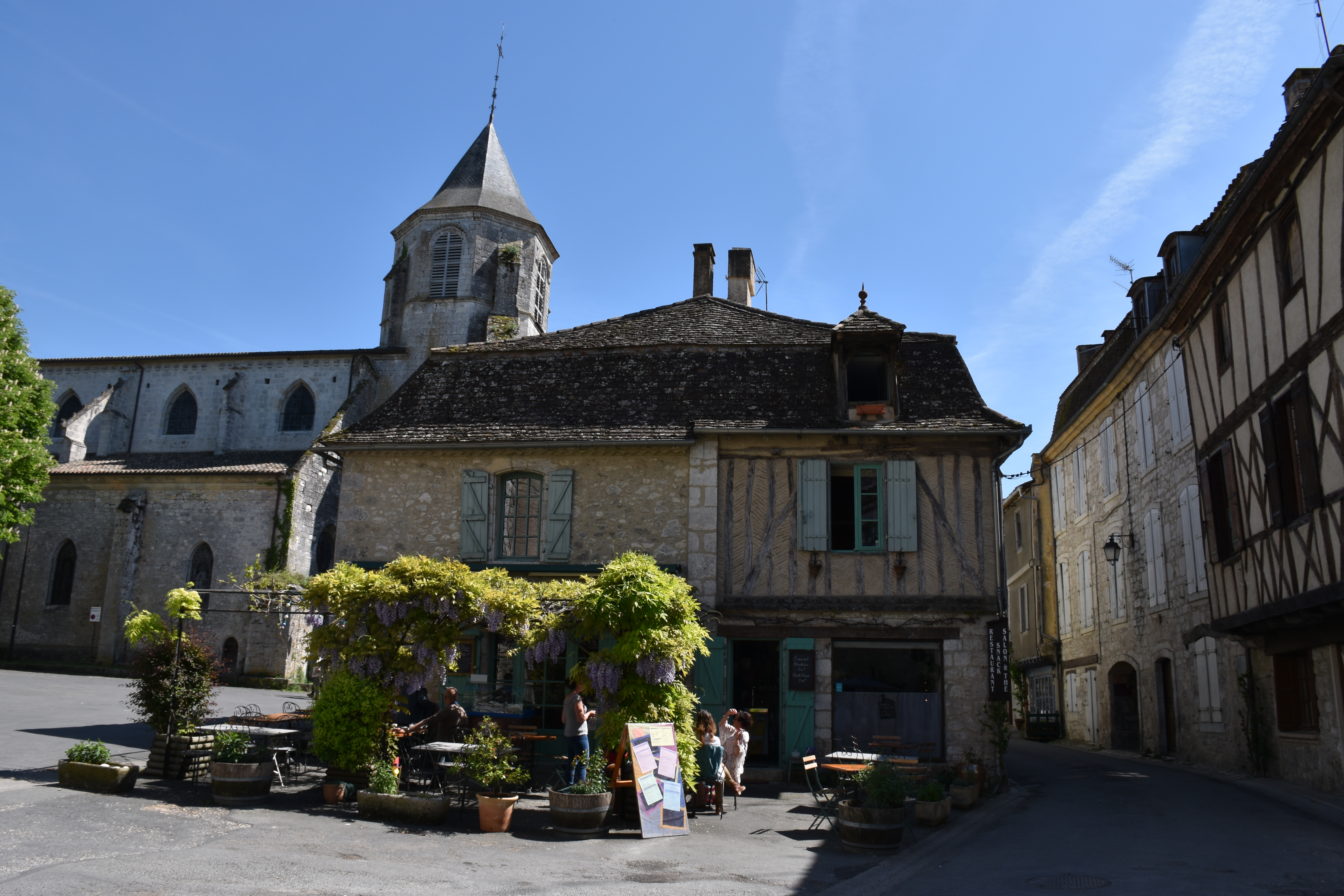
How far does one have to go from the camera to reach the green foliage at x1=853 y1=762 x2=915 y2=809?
810 centimetres

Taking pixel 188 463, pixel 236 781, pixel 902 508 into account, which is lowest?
pixel 236 781

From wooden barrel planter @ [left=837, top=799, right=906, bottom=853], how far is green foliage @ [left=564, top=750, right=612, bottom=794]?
2.12 meters

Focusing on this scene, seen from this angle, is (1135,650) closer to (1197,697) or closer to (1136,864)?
(1197,697)

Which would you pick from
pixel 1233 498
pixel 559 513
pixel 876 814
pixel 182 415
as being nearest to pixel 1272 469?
pixel 1233 498

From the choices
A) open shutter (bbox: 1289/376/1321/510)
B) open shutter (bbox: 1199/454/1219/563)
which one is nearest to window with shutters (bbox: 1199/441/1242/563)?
open shutter (bbox: 1199/454/1219/563)

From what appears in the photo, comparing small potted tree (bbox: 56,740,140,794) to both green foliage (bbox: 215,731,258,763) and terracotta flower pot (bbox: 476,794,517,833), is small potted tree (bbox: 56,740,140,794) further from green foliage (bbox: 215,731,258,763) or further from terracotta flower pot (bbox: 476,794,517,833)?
terracotta flower pot (bbox: 476,794,517,833)

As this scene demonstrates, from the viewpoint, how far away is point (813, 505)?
1246cm

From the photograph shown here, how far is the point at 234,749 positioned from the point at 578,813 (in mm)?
3318

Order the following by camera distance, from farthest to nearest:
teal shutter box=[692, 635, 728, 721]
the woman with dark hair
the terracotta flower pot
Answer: teal shutter box=[692, 635, 728, 721] → the woman with dark hair → the terracotta flower pot

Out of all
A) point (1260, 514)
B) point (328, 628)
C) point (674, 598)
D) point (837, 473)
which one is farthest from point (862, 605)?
point (328, 628)

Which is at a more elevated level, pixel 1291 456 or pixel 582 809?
pixel 1291 456

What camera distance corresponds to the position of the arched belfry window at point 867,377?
13562mm

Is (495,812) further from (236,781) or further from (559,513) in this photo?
(559,513)

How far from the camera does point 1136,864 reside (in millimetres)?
7055
